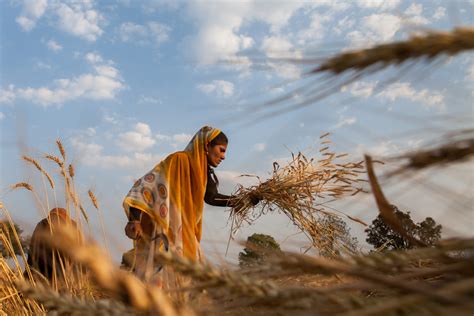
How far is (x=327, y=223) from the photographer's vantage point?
369 centimetres

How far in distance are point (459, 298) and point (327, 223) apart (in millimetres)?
3264

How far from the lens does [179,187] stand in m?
3.91

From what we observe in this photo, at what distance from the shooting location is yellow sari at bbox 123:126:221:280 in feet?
12.0

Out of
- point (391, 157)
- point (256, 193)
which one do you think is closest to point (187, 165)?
point (256, 193)

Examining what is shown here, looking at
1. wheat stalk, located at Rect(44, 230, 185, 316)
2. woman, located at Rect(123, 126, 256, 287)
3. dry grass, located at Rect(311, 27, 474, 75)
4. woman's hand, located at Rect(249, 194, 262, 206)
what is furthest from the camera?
woman's hand, located at Rect(249, 194, 262, 206)

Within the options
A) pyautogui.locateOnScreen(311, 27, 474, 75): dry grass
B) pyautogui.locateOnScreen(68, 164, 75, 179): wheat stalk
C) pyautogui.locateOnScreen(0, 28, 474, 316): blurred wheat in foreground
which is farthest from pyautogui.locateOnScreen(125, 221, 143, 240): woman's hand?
pyautogui.locateOnScreen(311, 27, 474, 75): dry grass

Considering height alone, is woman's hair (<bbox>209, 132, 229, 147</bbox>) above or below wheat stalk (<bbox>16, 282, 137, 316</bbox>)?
above

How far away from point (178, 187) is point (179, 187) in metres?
0.01

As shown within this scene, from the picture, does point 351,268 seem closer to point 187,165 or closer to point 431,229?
point 431,229

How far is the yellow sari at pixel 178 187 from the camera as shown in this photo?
3.67 meters

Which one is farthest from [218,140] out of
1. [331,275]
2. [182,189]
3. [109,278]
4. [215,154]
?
[109,278]

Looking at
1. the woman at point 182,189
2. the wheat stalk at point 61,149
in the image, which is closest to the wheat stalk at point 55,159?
the wheat stalk at point 61,149

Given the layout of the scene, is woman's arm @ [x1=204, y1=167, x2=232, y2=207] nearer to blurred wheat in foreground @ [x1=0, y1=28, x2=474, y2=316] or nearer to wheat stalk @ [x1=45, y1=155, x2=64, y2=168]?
wheat stalk @ [x1=45, y1=155, x2=64, y2=168]

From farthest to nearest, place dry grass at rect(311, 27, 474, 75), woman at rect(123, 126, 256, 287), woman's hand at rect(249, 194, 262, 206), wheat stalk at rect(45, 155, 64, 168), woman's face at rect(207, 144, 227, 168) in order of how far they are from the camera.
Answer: woman's face at rect(207, 144, 227, 168), woman's hand at rect(249, 194, 262, 206), woman at rect(123, 126, 256, 287), wheat stalk at rect(45, 155, 64, 168), dry grass at rect(311, 27, 474, 75)
